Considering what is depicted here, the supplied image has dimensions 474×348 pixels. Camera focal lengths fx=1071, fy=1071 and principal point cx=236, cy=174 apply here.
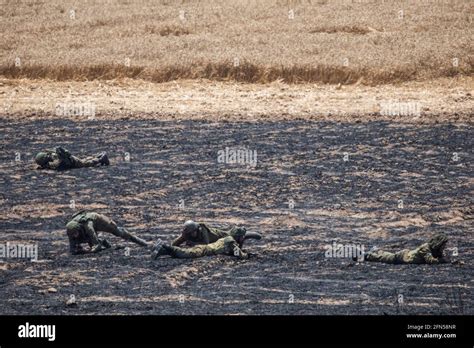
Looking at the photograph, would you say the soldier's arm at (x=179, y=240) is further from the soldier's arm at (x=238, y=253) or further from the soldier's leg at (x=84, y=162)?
the soldier's leg at (x=84, y=162)

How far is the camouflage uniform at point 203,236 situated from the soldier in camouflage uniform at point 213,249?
12 cm

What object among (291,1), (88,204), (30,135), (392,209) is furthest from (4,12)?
(392,209)

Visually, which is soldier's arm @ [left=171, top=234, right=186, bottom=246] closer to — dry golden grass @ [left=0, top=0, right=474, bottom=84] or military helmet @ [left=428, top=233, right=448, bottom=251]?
military helmet @ [left=428, top=233, right=448, bottom=251]

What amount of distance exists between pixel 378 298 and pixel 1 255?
4.75 m

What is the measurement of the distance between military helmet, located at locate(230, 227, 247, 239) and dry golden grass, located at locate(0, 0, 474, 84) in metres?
11.5

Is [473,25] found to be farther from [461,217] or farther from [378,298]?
[378,298]

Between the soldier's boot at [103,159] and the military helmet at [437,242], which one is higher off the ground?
the soldier's boot at [103,159]

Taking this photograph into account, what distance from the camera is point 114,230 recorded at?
43.1 feet

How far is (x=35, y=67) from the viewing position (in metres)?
25.3

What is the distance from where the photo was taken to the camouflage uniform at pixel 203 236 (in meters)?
12.7

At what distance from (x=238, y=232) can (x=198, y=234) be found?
488 millimetres

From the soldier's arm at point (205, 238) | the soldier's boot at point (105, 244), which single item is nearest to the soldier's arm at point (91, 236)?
the soldier's boot at point (105, 244)

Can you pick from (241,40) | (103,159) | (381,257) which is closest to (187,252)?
(381,257)

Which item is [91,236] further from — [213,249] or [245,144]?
[245,144]
